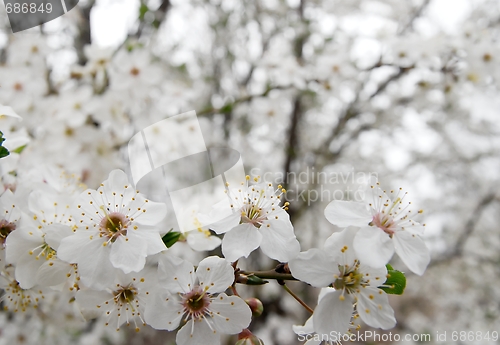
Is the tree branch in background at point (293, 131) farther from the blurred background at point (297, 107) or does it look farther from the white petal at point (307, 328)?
the white petal at point (307, 328)

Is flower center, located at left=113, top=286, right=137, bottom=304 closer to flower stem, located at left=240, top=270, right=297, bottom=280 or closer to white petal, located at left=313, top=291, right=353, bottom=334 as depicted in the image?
flower stem, located at left=240, top=270, right=297, bottom=280

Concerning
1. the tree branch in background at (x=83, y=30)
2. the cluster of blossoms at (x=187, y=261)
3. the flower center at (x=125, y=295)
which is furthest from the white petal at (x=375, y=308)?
the tree branch in background at (x=83, y=30)

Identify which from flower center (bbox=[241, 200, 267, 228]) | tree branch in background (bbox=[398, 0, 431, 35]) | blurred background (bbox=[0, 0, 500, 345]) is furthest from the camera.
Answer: tree branch in background (bbox=[398, 0, 431, 35])

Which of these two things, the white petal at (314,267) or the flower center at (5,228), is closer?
the white petal at (314,267)

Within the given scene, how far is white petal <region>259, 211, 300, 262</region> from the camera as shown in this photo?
63 centimetres

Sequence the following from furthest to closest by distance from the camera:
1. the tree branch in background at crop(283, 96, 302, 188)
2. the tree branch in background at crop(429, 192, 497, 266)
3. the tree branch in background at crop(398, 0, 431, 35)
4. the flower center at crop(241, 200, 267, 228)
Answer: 1. the tree branch in background at crop(429, 192, 497, 266)
2. the tree branch in background at crop(283, 96, 302, 188)
3. the tree branch in background at crop(398, 0, 431, 35)
4. the flower center at crop(241, 200, 267, 228)

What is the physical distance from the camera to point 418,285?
14.7ft

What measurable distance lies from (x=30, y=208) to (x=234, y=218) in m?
0.41

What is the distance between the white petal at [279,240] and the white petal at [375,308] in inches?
6.2

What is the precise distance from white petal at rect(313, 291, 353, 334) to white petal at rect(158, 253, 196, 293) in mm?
243

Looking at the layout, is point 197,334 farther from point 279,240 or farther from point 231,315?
point 279,240

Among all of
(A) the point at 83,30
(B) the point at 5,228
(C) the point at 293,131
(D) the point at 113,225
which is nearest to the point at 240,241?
(D) the point at 113,225

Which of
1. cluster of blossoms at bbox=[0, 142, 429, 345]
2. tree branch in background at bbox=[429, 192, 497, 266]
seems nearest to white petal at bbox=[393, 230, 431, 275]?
cluster of blossoms at bbox=[0, 142, 429, 345]

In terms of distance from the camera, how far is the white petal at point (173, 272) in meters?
0.64
